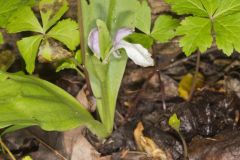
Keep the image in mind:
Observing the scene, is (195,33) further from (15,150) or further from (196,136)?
(15,150)

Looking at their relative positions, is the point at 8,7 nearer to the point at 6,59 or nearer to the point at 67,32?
the point at 67,32

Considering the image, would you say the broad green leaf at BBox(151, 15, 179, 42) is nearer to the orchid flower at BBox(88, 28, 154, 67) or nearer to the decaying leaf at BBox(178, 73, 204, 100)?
the orchid flower at BBox(88, 28, 154, 67)

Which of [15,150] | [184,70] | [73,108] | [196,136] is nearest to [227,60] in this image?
[184,70]

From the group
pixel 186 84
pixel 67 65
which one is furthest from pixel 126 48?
pixel 186 84

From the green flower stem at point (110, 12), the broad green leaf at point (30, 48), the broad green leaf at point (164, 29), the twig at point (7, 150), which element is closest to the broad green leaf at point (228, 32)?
the broad green leaf at point (164, 29)

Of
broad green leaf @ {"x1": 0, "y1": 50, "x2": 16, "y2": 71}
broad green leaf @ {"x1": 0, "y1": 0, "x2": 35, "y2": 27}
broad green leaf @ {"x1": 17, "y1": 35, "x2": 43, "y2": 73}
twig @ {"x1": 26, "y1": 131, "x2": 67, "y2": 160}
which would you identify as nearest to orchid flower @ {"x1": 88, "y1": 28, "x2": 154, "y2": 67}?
broad green leaf @ {"x1": 17, "y1": 35, "x2": 43, "y2": 73}

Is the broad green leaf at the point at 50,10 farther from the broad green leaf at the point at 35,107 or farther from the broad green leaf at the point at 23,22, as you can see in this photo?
the broad green leaf at the point at 35,107
